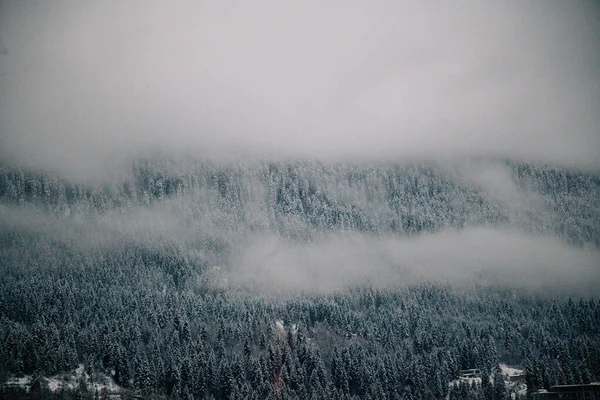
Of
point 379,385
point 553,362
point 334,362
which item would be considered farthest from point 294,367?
point 553,362

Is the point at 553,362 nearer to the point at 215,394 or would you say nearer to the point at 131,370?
the point at 215,394

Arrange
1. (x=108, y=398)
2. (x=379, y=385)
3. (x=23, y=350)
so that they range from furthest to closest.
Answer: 1. (x=379, y=385)
2. (x=23, y=350)
3. (x=108, y=398)

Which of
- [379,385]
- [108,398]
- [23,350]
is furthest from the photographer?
[379,385]

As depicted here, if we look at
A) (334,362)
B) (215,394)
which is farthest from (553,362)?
(215,394)

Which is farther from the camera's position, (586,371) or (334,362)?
(334,362)

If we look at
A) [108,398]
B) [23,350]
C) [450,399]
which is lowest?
[450,399]

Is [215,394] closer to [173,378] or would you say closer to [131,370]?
[173,378]

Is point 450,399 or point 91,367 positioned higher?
point 91,367

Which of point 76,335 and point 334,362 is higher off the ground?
point 76,335

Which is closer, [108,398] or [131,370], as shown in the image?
[108,398]
